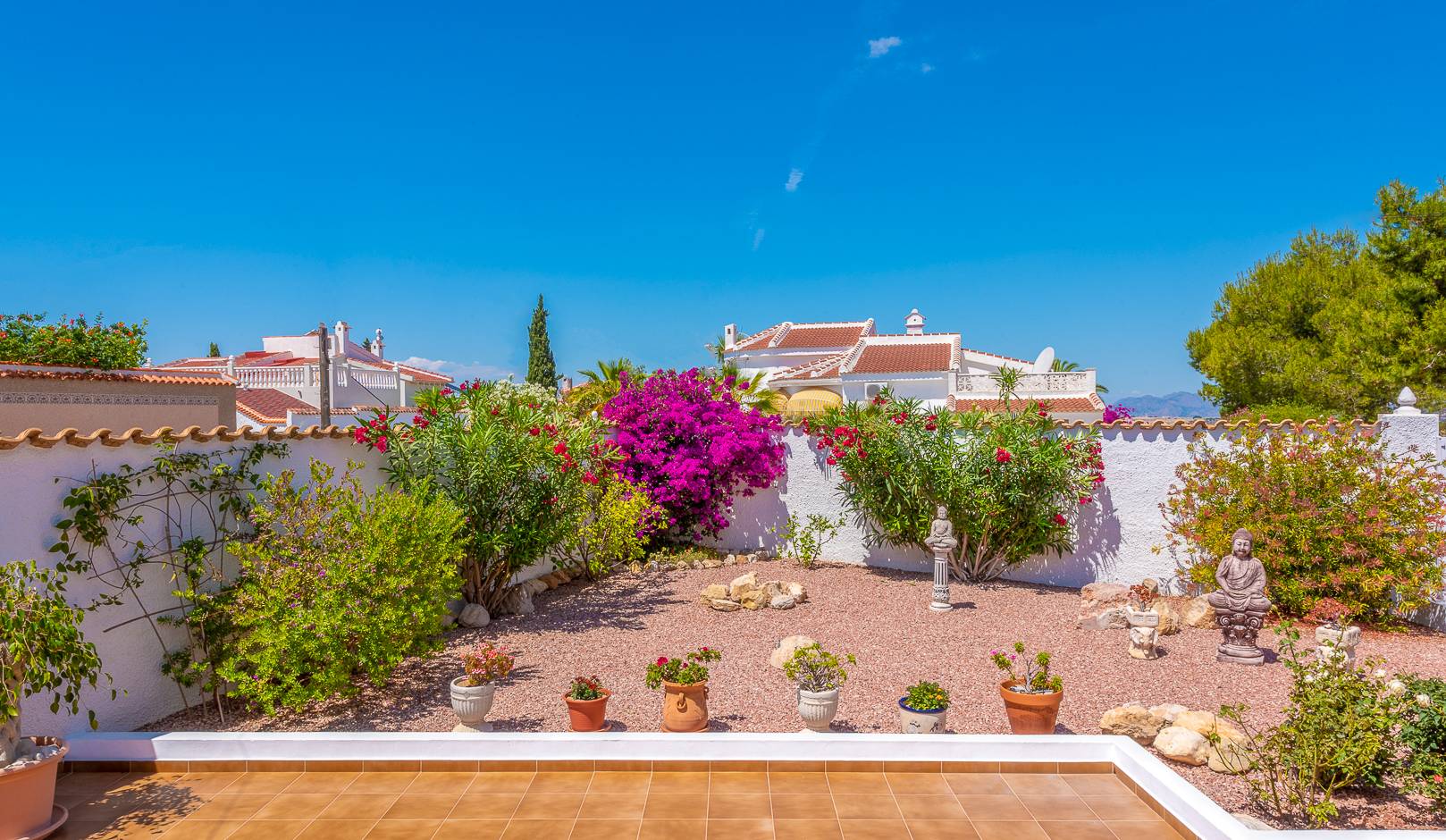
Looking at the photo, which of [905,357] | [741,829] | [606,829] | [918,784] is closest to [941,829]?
[918,784]

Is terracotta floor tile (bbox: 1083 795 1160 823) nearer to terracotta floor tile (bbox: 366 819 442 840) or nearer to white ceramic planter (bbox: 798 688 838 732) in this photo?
white ceramic planter (bbox: 798 688 838 732)

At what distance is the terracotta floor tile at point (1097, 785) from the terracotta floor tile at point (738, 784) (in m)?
1.97

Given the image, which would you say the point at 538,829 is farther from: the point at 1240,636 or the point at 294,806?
the point at 1240,636

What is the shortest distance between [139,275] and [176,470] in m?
25.2

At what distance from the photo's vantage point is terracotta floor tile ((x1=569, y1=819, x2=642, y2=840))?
14.5 feet

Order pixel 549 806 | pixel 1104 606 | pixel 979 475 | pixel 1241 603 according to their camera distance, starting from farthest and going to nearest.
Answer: pixel 979 475, pixel 1104 606, pixel 1241 603, pixel 549 806

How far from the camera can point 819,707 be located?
5.57m

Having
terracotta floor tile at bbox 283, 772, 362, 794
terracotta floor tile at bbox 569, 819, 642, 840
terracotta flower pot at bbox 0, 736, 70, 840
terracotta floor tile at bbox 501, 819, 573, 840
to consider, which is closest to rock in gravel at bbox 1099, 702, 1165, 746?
terracotta floor tile at bbox 569, 819, 642, 840

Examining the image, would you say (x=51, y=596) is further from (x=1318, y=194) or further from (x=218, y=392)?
(x=1318, y=194)

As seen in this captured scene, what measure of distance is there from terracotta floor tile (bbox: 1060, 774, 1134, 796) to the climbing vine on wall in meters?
6.42

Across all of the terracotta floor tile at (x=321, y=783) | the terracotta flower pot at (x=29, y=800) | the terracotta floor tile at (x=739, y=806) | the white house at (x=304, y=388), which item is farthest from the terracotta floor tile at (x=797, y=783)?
the white house at (x=304, y=388)

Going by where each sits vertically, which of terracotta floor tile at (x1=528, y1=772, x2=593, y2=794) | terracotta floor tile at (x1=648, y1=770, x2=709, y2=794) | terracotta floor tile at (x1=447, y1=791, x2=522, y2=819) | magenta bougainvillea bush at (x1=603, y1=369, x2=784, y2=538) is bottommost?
terracotta floor tile at (x1=648, y1=770, x2=709, y2=794)

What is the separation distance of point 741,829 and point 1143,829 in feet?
7.48

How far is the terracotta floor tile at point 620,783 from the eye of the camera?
505cm
